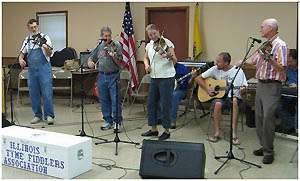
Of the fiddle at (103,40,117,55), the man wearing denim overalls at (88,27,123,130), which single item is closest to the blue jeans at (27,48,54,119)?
the man wearing denim overalls at (88,27,123,130)

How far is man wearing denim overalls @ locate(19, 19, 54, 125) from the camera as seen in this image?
4.67 meters

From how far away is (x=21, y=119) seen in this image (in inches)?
210

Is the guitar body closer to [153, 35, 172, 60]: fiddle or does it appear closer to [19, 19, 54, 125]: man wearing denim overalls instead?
[153, 35, 172, 60]: fiddle

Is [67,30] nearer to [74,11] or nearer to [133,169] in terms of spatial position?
[74,11]

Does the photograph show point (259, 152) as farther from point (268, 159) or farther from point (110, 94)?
point (110, 94)

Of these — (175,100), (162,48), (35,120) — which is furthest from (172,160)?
(35,120)

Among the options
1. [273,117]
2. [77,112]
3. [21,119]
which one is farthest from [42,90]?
[273,117]

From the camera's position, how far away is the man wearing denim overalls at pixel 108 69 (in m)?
4.25

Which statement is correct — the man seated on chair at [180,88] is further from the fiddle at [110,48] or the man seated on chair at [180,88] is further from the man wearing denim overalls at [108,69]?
the fiddle at [110,48]

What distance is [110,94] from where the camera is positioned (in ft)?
14.7

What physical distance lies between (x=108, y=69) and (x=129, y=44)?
2.15m

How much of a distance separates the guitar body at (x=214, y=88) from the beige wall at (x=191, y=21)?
1.74 metres

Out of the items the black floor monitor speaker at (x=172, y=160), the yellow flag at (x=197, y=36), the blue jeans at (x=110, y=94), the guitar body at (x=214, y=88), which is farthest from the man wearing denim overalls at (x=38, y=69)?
the yellow flag at (x=197, y=36)

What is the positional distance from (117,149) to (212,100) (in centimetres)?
126
